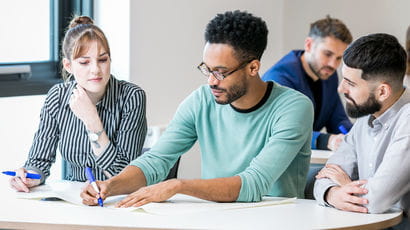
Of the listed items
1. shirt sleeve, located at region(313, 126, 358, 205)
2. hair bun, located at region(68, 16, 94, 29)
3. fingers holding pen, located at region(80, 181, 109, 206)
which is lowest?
fingers holding pen, located at region(80, 181, 109, 206)

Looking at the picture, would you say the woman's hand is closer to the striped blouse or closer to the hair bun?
the striped blouse

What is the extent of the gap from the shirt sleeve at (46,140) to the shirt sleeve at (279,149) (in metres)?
0.89

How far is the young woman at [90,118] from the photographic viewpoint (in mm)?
3186

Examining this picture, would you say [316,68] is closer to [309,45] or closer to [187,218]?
[309,45]

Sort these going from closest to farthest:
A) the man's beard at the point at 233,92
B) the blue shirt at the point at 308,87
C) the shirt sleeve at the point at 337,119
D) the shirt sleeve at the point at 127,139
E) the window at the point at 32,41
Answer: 1. the man's beard at the point at 233,92
2. the shirt sleeve at the point at 127,139
3. the window at the point at 32,41
4. the blue shirt at the point at 308,87
5. the shirt sleeve at the point at 337,119

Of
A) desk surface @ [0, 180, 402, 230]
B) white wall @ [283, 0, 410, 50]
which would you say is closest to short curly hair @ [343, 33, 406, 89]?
desk surface @ [0, 180, 402, 230]

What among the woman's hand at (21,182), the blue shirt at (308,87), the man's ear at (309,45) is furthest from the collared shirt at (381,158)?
the man's ear at (309,45)

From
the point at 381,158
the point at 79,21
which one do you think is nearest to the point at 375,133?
the point at 381,158

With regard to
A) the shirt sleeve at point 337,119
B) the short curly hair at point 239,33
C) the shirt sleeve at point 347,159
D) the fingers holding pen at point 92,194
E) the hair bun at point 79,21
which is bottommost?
the shirt sleeve at point 337,119

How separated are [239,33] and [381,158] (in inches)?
27.1

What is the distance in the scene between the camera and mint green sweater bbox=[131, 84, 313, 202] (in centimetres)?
280

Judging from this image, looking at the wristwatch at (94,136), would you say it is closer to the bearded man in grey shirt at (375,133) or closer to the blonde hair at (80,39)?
the blonde hair at (80,39)

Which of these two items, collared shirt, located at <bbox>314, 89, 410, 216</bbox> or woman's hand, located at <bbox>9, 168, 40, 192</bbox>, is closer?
collared shirt, located at <bbox>314, 89, 410, 216</bbox>

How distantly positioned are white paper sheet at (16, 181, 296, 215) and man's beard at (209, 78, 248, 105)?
14.7 inches
